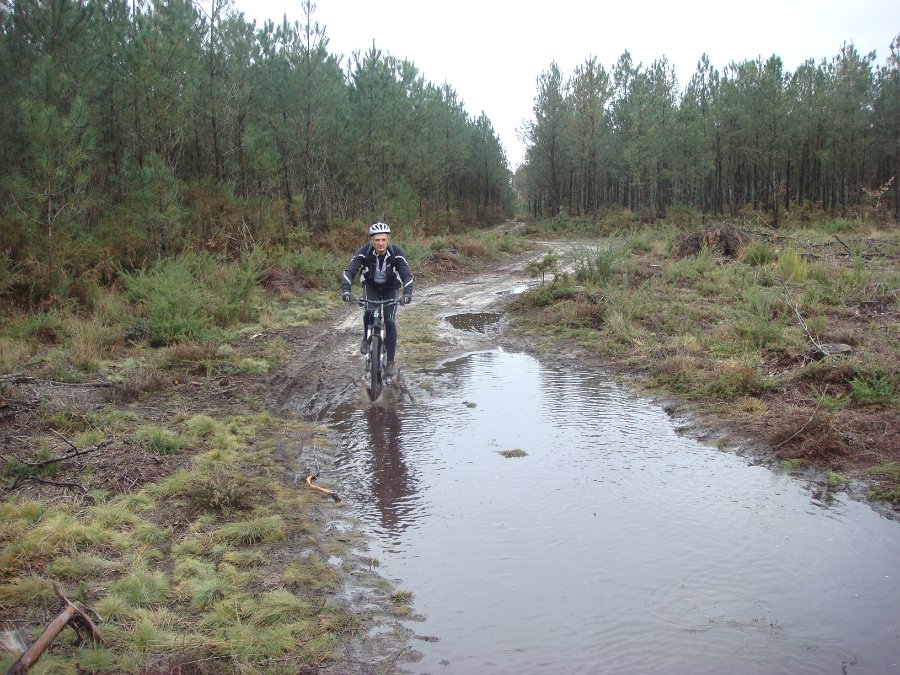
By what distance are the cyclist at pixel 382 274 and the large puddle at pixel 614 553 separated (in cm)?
196

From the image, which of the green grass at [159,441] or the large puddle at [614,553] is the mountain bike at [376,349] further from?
the green grass at [159,441]

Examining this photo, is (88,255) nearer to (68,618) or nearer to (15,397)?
(15,397)

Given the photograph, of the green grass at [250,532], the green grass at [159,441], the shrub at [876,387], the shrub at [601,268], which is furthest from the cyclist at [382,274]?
the shrub at [601,268]

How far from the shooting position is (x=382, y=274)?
29.6ft

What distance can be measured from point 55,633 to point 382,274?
6604 millimetres

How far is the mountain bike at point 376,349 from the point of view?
8.77 metres

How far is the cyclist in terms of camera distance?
29.2 ft

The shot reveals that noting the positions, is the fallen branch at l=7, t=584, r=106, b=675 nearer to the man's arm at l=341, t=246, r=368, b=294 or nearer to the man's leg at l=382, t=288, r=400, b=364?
the man's arm at l=341, t=246, r=368, b=294

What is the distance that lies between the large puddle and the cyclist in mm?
1955

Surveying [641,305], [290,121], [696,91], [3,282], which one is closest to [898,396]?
[641,305]

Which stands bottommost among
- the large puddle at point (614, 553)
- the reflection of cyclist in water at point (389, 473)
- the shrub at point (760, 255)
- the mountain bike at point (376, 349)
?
the large puddle at point (614, 553)

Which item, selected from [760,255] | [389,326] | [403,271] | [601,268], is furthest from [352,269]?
[760,255]

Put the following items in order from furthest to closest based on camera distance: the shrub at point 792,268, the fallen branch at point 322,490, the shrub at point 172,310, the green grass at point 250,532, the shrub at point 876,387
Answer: the shrub at point 792,268
the shrub at point 172,310
the shrub at point 876,387
the fallen branch at point 322,490
the green grass at point 250,532

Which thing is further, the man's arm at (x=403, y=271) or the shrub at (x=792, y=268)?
the shrub at (x=792, y=268)
